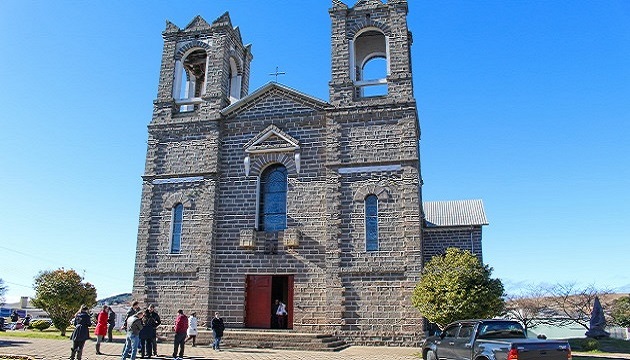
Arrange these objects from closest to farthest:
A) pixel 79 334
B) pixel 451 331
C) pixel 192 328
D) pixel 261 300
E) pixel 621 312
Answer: pixel 451 331 < pixel 79 334 < pixel 192 328 < pixel 261 300 < pixel 621 312

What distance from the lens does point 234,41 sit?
85.1 feet

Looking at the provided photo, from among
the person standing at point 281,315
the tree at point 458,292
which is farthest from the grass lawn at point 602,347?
the person standing at point 281,315

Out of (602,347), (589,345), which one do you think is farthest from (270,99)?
(602,347)

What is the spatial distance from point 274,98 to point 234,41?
4.88 metres

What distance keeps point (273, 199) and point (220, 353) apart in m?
7.49

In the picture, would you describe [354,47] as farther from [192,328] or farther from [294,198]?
[192,328]

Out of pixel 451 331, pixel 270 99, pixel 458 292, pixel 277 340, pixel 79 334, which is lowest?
pixel 277 340

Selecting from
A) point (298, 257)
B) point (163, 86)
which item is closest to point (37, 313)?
point (163, 86)

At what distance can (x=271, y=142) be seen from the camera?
22.5m

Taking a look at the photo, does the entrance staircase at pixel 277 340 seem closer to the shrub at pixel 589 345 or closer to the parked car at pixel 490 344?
the parked car at pixel 490 344

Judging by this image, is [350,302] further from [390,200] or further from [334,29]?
[334,29]

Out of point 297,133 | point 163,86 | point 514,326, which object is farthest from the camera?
point 163,86

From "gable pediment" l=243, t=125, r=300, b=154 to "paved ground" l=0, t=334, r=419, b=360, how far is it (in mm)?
8595

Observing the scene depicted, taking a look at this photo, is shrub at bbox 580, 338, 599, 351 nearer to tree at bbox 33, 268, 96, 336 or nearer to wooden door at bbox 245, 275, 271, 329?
wooden door at bbox 245, 275, 271, 329
